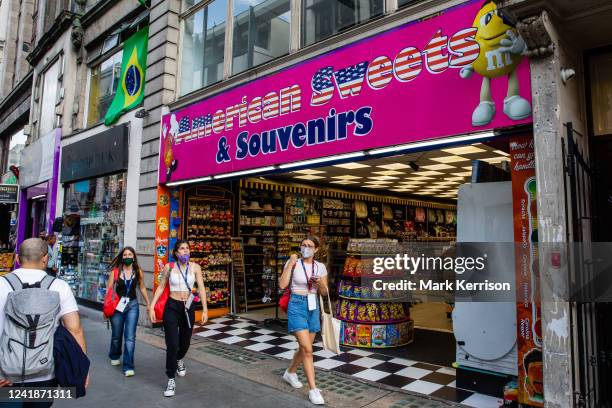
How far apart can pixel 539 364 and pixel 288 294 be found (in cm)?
269

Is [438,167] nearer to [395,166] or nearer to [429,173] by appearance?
[429,173]

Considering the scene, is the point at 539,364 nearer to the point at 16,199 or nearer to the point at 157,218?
the point at 157,218

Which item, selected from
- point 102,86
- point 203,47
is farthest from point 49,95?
point 203,47

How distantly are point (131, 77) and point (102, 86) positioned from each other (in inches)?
93.9

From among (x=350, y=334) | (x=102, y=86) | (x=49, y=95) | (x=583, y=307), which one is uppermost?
(x=49, y=95)

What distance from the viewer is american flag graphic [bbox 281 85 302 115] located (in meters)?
6.52

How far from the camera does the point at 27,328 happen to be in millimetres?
2590

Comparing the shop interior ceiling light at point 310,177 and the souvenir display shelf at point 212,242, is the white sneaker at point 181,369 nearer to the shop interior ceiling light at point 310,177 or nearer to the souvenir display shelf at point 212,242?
the souvenir display shelf at point 212,242

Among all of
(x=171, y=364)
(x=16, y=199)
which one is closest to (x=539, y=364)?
(x=171, y=364)

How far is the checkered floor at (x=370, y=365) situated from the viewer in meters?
4.82

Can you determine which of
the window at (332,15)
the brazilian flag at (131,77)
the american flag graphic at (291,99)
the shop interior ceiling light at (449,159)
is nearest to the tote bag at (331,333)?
the american flag graphic at (291,99)

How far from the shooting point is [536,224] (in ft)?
13.3

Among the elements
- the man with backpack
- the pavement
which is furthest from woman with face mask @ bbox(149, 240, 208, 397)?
the man with backpack

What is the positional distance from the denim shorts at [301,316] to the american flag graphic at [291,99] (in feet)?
10.3
